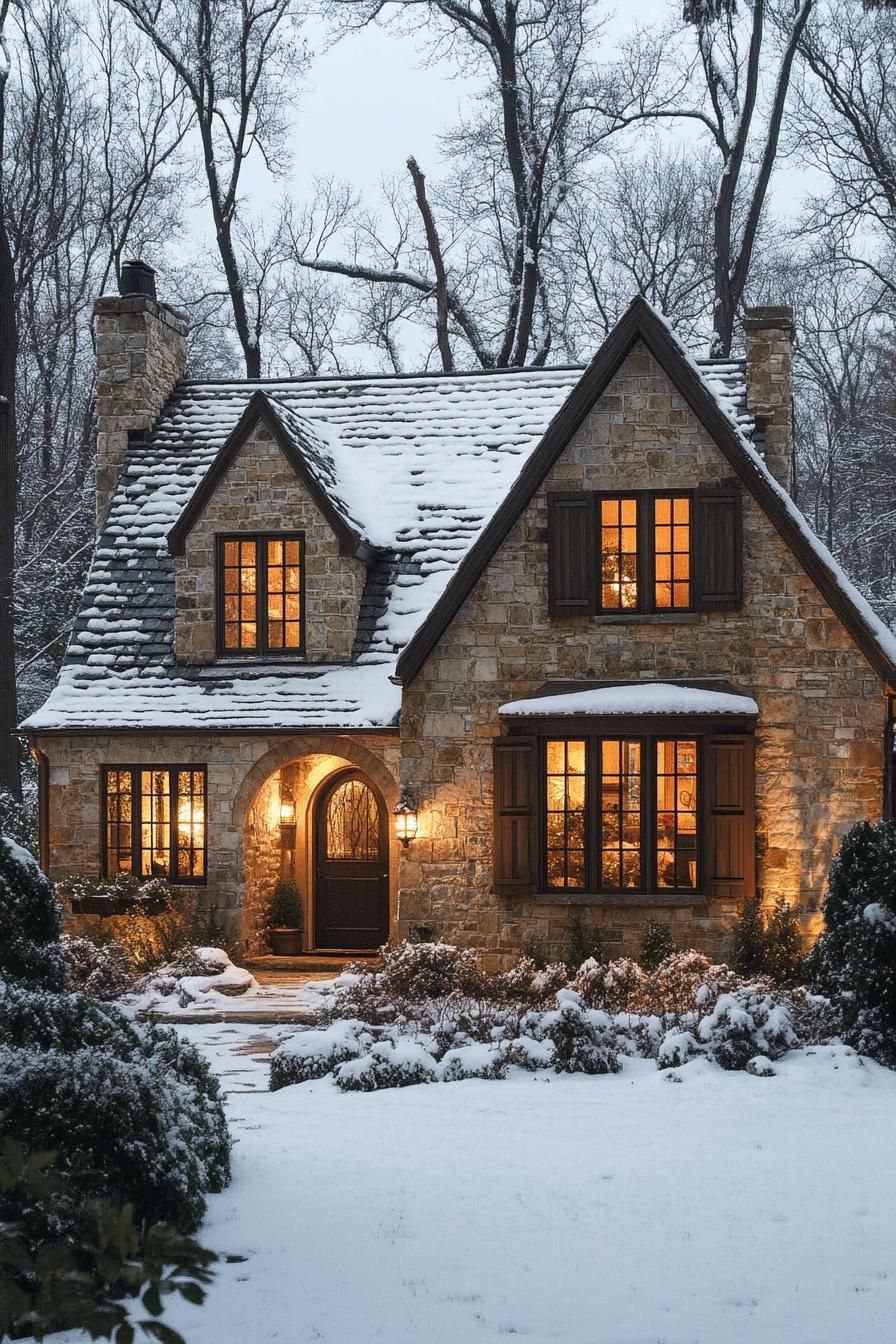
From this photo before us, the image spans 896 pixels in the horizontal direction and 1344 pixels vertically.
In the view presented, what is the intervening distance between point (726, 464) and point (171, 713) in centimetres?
656

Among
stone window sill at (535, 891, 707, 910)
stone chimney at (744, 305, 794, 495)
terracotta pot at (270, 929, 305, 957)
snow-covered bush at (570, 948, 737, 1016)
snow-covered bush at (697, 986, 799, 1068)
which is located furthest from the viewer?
stone chimney at (744, 305, 794, 495)

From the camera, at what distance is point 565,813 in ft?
48.4

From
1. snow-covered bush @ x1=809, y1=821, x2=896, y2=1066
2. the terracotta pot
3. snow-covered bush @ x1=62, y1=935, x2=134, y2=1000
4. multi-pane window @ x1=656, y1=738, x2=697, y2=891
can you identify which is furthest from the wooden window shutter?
snow-covered bush @ x1=62, y1=935, x2=134, y2=1000

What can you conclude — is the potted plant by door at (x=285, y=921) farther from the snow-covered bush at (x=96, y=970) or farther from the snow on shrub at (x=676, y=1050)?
the snow on shrub at (x=676, y=1050)

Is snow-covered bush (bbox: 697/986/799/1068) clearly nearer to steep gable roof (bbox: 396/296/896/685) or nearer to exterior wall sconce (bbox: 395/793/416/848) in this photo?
steep gable roof (bbox: 396/296/896/685)

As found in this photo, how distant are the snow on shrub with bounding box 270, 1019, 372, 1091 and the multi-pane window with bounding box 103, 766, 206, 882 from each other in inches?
243

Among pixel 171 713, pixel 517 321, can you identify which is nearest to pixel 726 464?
pixel 171 713

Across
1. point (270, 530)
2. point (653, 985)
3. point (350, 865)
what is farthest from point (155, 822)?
point (653, 985)

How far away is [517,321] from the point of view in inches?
1048

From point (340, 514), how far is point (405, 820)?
360 centimetres

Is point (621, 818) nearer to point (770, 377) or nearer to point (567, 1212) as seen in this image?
point (770, 377)

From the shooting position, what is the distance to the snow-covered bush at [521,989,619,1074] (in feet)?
34.0

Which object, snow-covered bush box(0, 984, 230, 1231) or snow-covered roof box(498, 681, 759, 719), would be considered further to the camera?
snow-covered roof box(498, 681, 759, 719)

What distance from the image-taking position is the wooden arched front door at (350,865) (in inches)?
694
